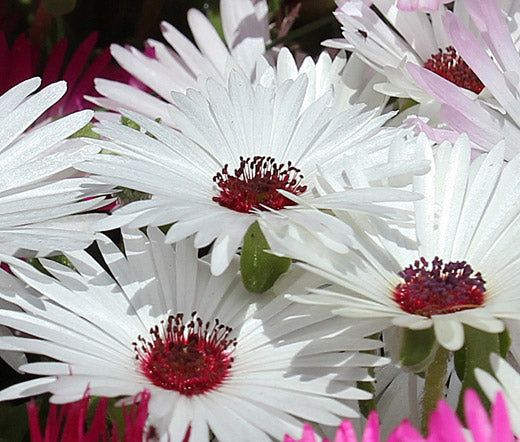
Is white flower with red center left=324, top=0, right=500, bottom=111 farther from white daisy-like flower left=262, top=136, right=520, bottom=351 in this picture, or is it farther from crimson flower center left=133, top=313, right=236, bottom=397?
crimson flower center left=133, top=313, right=236, bottom=397

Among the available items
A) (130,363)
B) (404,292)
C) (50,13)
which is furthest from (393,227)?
(50,13)

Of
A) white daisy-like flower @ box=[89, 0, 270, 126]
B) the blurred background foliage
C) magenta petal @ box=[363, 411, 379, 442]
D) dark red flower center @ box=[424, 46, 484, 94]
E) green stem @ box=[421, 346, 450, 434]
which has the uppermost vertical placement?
the blurred background foliage

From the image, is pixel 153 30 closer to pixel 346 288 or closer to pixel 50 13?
pixel 50 13

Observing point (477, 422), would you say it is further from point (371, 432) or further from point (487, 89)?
point (487, 89)

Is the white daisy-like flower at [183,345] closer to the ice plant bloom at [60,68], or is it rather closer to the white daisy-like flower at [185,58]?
the white daisy-like flower at [185,58]

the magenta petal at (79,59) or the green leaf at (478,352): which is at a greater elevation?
the magenta petal at (79,59)

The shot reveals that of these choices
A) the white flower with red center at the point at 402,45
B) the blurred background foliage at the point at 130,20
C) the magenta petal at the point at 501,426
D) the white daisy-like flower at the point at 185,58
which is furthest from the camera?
the blurred background foliage at the point at 130,20

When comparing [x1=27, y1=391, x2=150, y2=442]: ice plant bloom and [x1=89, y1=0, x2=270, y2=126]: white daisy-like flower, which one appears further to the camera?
[x1=89, y1=0, x2=270, y2=126]: white daisy-like flower

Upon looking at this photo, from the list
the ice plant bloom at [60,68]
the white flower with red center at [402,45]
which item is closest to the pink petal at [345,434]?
the white flower with red center at [402,45]

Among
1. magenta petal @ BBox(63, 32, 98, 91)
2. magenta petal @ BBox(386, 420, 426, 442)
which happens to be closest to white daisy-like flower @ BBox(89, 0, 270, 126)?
magenta petal @ BBox(63, 32, 98, 91)
